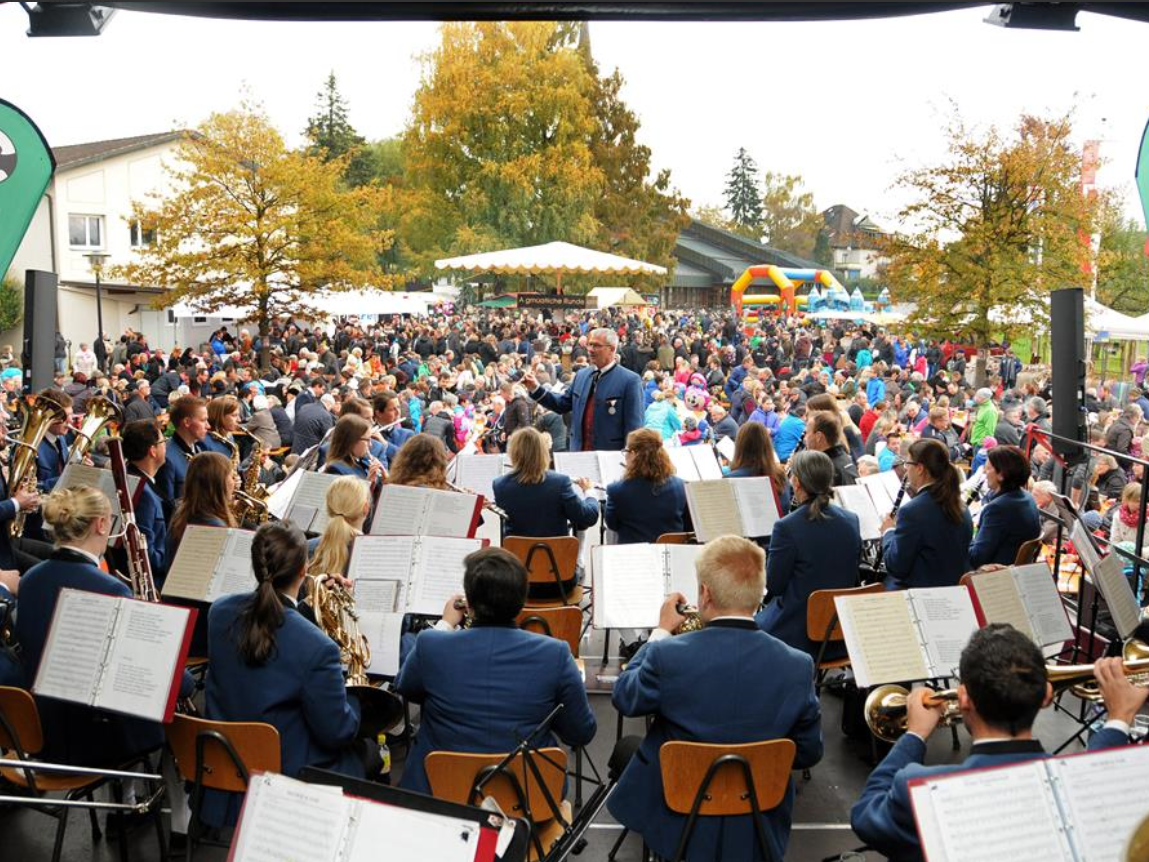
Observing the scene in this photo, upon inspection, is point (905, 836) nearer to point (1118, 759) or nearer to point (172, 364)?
point (1118, 759)

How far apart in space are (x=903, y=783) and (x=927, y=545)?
3.23 meters

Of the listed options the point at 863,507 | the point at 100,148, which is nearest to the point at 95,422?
the point at 863,507

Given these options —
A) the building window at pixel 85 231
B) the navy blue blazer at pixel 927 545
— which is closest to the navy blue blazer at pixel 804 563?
the navy blue blazer at pixel 927 545

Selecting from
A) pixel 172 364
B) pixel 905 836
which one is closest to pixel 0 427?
pixel 905 836

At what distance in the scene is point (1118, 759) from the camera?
265cm

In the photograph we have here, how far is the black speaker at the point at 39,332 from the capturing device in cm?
779

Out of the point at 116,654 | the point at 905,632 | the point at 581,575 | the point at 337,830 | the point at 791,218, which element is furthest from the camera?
the point at 791,218

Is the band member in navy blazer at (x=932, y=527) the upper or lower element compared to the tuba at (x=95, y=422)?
lower

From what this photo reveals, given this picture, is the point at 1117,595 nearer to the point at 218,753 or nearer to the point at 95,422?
the point at 218,753

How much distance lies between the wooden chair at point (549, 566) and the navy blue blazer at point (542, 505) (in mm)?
137

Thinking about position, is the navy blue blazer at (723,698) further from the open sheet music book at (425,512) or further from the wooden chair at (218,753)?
the open sheet music book at (425,512)

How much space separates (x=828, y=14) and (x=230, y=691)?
10.5 ft

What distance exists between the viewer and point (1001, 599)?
4754mm

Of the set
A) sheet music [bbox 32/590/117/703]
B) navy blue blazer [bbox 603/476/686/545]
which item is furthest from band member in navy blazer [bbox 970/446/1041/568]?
sheet music [bbox 32/590/117/703]
